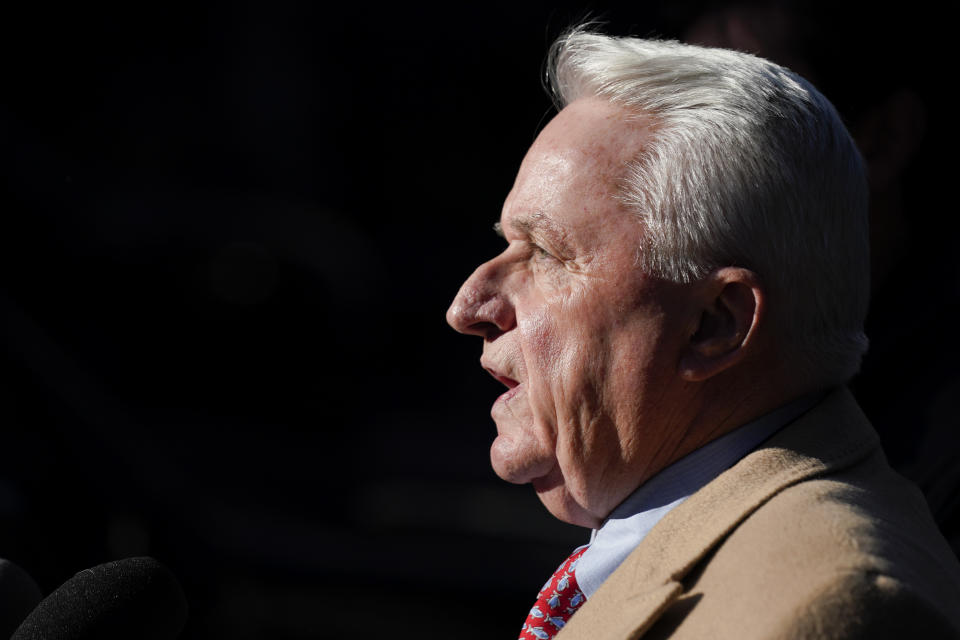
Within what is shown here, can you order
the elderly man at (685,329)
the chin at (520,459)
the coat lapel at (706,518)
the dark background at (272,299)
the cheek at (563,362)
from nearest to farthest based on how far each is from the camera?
the coat lapel at (706,518) → the elderly man at (685,329) → the cheek at (563,362) → the chin at (520,459) → the dark background at (272,299)

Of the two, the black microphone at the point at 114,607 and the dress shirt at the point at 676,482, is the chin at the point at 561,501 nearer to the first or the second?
the dress shirt at the point at 676,482

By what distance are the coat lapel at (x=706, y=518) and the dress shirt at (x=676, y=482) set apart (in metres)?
0.04

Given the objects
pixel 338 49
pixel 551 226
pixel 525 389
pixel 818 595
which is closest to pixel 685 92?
pixel 551 226

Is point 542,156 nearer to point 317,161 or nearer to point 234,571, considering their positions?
point 234,571

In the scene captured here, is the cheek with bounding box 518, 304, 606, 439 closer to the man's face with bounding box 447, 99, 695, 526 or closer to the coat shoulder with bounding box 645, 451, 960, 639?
the man's face with bounding box 447, 99, 695, 526

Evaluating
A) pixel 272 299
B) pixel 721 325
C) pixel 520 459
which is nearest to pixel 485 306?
pixel 520 459

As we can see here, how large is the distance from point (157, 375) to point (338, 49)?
2.22m

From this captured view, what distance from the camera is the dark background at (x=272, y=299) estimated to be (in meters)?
5.20

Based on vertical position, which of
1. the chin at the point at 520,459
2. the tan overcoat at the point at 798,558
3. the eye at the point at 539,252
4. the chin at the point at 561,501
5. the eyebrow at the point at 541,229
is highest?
the eyebrow at the point at 541,229

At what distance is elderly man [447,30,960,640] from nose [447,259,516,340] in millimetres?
33

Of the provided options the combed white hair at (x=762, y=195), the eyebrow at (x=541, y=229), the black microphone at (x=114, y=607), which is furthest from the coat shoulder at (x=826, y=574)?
the black microphone at (x=114, y=607)

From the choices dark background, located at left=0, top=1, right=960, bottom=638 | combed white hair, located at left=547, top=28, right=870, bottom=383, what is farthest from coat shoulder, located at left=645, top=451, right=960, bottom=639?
dark background, located at left=0, top=1, right=960, bottom=638

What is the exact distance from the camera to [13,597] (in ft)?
4.87

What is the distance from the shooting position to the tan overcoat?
1147 mm
